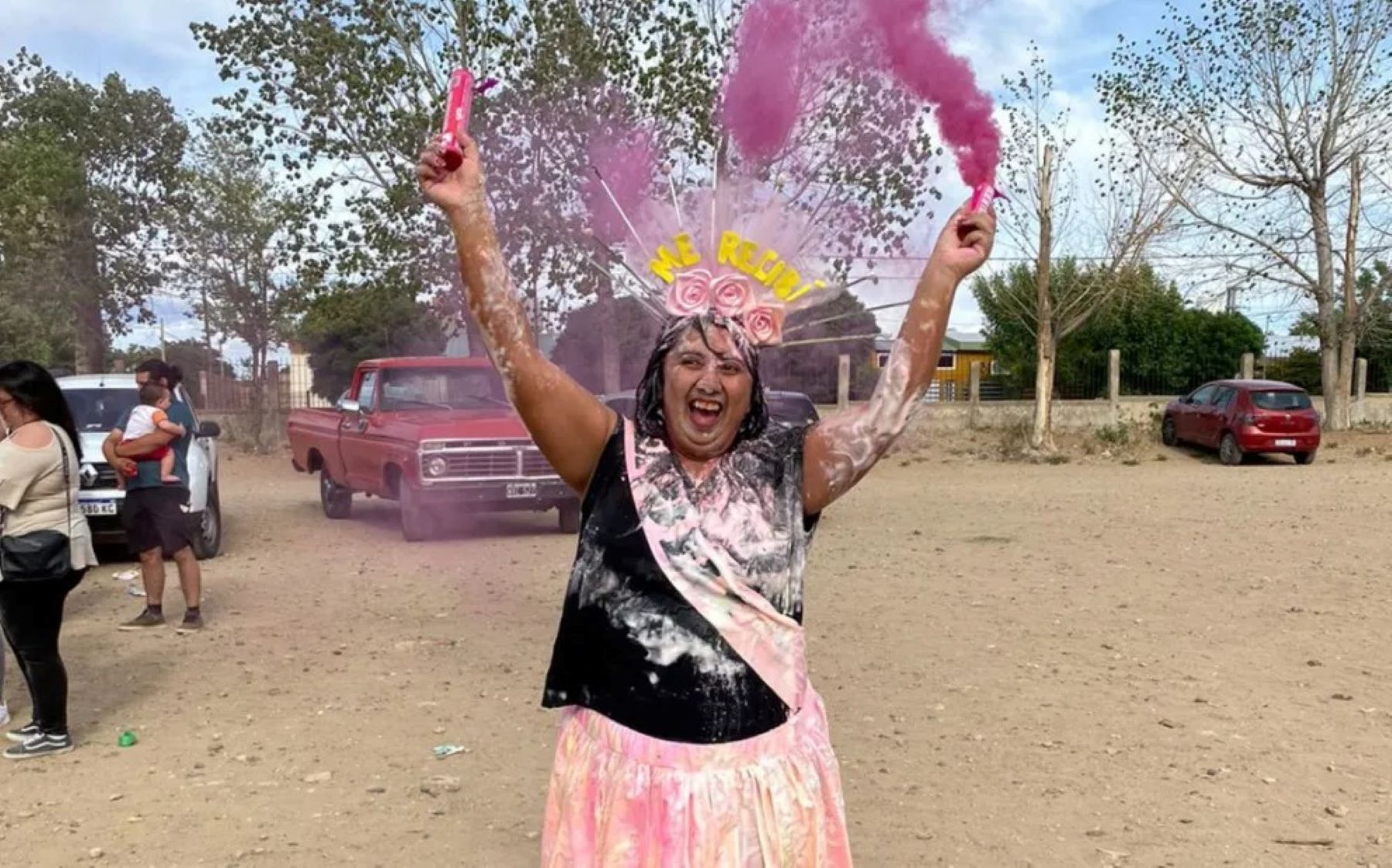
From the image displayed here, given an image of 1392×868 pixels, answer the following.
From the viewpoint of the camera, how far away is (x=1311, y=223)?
78.7 ft

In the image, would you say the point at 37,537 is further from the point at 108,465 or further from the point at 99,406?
the point at 99,406

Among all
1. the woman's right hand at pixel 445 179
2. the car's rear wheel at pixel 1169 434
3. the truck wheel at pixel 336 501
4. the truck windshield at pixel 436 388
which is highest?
the woman's right hand at pixel 445 179

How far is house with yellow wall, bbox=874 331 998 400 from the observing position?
243 cm

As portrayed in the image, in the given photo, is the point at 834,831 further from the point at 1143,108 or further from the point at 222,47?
the point at 1143,108

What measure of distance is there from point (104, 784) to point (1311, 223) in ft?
83.7

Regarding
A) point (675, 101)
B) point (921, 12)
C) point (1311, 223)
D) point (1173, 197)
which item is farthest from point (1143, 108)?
point (921, 12)

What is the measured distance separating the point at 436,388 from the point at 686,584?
9.87 m

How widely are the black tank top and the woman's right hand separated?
566 millimetres

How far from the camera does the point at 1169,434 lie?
22.7m

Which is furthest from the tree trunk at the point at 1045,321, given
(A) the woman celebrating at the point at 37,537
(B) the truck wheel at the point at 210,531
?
(A) the woman celebrating at the point at 37,537

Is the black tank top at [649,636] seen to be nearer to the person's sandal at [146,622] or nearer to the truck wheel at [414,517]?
the person's sandal at [146,622]

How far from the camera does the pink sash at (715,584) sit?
206 centimetres

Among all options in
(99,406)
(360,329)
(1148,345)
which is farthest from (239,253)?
(1148,345)

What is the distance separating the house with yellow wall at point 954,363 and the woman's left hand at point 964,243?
15 cm
